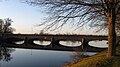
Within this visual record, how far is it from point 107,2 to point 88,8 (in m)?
1.49

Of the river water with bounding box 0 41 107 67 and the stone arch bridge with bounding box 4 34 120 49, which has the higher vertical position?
the river water with bounding box 0 41 107 67

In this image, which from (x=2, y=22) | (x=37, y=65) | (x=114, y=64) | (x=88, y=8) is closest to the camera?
(x=114, y=64)

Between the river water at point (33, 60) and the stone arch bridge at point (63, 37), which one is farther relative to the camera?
the stone arch bridge at point (63, 37)

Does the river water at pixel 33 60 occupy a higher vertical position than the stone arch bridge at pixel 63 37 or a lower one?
higher

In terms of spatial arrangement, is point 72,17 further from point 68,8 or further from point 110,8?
point 110,8

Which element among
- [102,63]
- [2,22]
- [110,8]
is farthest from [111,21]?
[2,22]

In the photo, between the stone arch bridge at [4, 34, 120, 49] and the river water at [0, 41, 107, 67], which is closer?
the river water at [0, 41, 107, 67]

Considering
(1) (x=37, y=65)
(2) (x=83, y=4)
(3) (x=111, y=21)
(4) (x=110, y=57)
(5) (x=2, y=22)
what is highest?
(2) (x=83, y=4)

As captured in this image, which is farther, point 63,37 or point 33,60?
A: point 63,37

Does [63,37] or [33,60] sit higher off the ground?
[33,60]

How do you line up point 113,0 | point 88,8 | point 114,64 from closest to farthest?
1. point 114,64
2. point 113,0
3. point 88,8

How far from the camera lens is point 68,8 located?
55.1 feet

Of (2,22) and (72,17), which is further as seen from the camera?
(2,22)

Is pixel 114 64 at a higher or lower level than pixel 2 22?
higher
